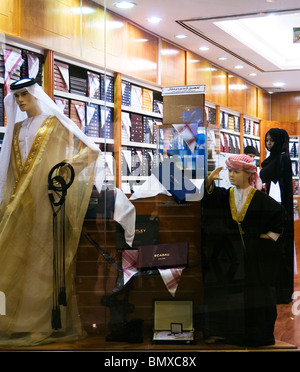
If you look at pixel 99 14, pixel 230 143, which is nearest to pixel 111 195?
pixel 230 143

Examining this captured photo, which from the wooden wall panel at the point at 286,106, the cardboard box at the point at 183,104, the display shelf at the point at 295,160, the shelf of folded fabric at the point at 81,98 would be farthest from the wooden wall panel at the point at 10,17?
the display shelf at the point at 295,160

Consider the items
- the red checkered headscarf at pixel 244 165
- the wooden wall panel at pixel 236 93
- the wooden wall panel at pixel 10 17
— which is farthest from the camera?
the wooden wall panel at pixel 236 93

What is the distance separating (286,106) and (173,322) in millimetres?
1453

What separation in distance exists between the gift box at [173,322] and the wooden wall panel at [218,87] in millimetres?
1224

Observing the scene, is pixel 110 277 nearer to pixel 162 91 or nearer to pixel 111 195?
pixel 111 195

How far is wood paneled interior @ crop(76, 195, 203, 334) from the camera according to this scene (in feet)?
14.5

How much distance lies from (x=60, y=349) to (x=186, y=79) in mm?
1753

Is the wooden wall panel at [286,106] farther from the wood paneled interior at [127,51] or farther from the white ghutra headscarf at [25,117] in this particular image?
the white ghutra headscarf at [25,117]

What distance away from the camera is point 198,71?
432 centimetres

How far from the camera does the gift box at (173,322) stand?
4.33 m

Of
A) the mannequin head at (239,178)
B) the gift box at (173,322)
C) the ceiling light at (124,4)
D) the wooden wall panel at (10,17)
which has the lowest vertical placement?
the gift box at (173,322)

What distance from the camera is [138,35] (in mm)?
4309
